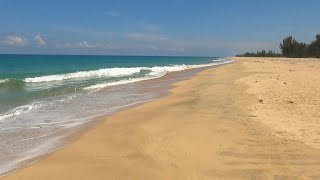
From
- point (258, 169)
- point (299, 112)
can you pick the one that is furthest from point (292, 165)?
point (299, 112)

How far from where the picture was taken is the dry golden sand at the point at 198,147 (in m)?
5.31

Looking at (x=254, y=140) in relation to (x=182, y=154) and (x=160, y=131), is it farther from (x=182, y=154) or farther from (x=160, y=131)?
(x=160, y=131)

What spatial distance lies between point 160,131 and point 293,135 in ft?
9.02

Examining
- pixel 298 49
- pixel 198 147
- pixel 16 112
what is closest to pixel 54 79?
pixel 16 112

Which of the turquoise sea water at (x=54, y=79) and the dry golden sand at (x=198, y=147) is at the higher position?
the dry golden sand at (x=198, y=147)

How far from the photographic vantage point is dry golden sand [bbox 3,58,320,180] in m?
5.31

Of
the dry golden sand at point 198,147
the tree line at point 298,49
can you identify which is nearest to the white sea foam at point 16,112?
the dry golden sand at point 198,147

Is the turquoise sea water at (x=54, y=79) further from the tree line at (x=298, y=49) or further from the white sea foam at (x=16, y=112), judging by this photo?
the tree line at (x=298, y=49)

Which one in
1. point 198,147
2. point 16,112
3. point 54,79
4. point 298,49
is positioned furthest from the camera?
point 298,49

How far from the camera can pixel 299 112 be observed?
30.4 feet

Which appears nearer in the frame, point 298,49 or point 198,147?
point 198,147

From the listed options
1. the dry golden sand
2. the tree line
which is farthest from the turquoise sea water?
the tree line

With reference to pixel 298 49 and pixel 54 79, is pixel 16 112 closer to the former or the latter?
pixel 54 79

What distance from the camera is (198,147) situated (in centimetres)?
656
